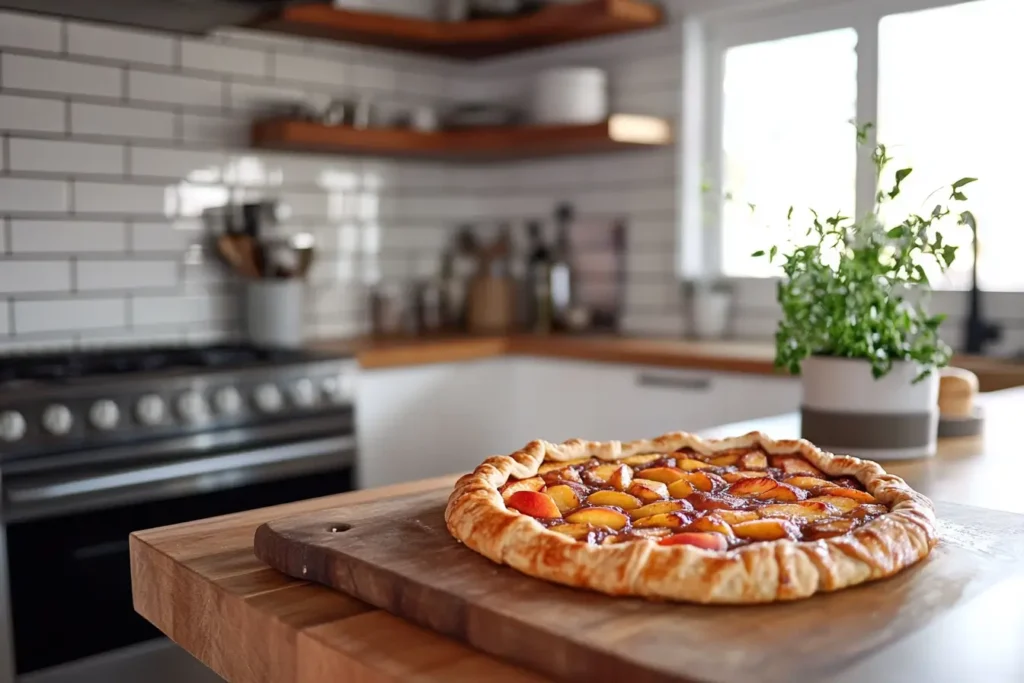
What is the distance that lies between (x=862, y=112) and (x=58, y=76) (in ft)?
7.60

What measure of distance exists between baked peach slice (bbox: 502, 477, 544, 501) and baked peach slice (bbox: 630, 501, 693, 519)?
13cm

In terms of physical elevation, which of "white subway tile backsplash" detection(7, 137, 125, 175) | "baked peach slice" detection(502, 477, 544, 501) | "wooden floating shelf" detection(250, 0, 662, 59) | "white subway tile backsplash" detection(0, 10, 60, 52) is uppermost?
"wooden floating shelf" detection(250, 0, 662, 59)

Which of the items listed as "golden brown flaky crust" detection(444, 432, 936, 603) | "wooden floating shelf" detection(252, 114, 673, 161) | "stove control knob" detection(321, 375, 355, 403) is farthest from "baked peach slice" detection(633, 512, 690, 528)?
"wooden floating shelf" detection(252, 114, 673, 161)

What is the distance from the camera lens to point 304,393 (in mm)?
2643

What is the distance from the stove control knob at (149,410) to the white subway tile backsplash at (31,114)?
0.97 metres

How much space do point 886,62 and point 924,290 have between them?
5.86 ft

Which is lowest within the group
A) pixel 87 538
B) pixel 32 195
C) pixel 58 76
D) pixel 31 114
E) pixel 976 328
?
pixel 87 538

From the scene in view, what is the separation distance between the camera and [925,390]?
4.83 ft

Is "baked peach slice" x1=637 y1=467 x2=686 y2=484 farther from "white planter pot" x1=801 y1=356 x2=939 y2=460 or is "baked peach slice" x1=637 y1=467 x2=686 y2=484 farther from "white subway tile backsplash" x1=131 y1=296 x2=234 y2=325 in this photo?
"white subway tile backsplash" x1=131 y1=296 x2=234 y2=325

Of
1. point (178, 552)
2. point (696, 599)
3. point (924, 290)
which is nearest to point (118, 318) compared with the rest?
point (178, 552)

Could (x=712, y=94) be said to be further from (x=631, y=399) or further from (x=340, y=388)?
(x=340, y=388)

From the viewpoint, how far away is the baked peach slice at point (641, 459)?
51.1 inches

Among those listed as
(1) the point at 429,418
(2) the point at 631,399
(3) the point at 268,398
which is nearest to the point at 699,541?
(3) the point at 268,398

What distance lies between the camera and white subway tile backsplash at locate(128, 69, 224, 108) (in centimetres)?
297
